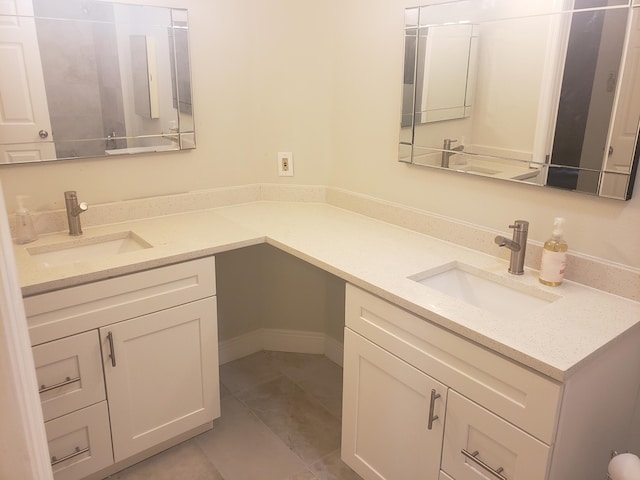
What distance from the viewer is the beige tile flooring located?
79.2 inches

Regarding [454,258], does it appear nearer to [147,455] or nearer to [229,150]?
[229,150]

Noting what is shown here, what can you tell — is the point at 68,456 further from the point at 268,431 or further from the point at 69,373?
the point at 268,431

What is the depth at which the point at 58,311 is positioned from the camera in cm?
165

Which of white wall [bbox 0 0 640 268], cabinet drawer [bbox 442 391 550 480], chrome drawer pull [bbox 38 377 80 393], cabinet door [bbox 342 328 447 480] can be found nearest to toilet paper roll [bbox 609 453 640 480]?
cabinet drawer [bbox 442 391 550 480]

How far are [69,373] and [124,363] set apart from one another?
182 mm

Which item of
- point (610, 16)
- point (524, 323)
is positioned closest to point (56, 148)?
point (524, 323)

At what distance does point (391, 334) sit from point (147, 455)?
1.18 metres

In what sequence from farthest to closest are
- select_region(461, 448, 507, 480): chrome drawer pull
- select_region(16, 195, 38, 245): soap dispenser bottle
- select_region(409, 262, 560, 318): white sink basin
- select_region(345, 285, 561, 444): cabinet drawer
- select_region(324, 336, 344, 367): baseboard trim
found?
1. select_region(324, 336, 344, 367): baseboard trim
2. select_region(16, 195, 38, 245): soap dispenser bottle
3. select_region(409, 262, 560, 318): white sink basin
4. select_region(461, 448, 507, 480): chrome drawer pull
5. select_region(345, 285, 561, 444): cabinet drawer

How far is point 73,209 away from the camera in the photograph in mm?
1981

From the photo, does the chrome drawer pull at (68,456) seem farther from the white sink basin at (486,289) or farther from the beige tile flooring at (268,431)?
the white sink basin at (486,289)

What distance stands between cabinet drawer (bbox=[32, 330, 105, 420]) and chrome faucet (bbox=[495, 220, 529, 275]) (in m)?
1.41

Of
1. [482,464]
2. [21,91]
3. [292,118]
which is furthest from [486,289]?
[21,91]

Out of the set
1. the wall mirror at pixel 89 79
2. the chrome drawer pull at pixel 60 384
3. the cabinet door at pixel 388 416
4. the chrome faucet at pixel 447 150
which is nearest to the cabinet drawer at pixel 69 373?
the chrome drawer pull at pixel 60 384

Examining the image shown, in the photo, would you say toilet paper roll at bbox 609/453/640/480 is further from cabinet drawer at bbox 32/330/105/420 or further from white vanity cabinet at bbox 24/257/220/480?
cabinet drawer at bbox 32/330/105/420
